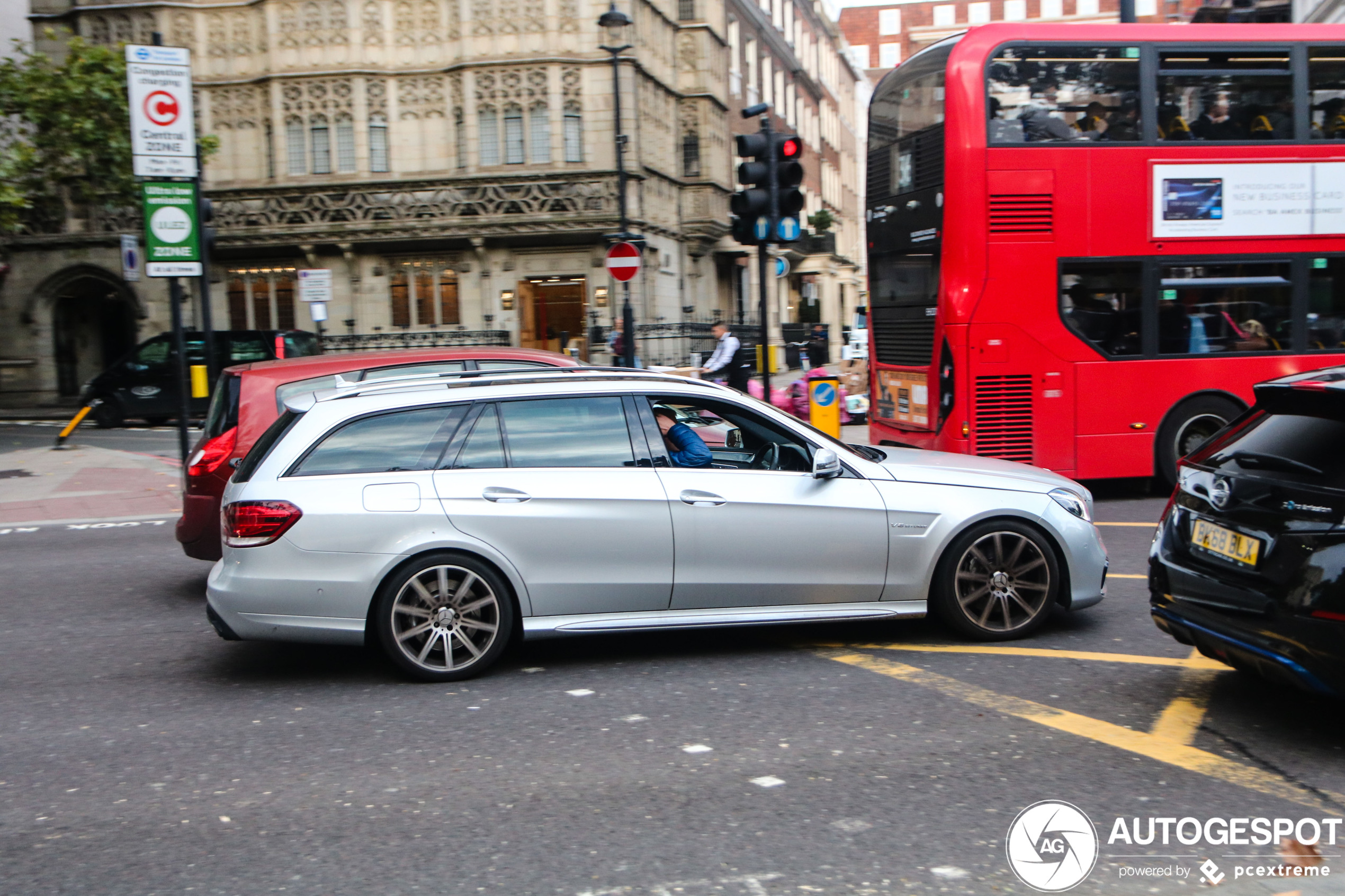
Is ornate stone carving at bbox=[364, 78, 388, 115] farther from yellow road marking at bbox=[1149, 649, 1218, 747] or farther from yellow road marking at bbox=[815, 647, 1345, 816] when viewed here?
yellow road marking at bbox=[1149, 649, 1218, 747]

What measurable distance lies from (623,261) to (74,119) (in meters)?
17.3

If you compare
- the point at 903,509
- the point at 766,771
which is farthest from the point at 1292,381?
the point at 766,771

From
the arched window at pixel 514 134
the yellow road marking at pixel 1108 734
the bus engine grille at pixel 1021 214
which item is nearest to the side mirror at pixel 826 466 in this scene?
the yellow road marking at pixel 1108 734

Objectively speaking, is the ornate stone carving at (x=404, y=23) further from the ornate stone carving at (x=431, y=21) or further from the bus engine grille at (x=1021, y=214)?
the bus engine grille at (x=1021, y=214)

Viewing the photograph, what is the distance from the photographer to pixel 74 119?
28438mm

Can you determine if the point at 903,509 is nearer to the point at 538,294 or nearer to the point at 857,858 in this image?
the point at 857,858

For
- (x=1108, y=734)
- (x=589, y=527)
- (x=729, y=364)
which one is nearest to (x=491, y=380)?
(x=589, y=527)

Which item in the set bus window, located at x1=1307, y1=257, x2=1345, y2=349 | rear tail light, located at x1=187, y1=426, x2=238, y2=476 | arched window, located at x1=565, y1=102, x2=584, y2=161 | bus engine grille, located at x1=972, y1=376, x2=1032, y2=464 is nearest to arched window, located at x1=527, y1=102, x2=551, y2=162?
arched window, located at x1=565, y1=102, x2=584, y2=161

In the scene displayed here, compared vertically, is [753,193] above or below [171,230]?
above

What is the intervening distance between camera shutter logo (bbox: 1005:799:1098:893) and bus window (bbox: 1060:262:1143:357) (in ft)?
25.4

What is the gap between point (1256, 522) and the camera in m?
4.57

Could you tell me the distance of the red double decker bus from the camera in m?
10.6

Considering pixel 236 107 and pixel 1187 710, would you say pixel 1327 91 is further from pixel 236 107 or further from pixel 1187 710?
pixel 236 107

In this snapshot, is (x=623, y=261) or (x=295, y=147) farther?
(x=295, y=147)
